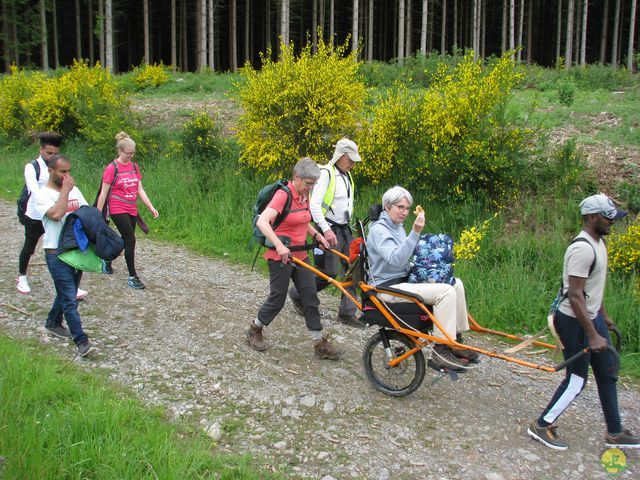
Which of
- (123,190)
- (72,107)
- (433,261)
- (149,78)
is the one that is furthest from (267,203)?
(149,78)

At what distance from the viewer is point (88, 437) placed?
12.3 feet

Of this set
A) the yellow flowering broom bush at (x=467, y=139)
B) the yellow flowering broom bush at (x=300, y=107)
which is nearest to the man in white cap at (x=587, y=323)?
the yellow flowering broom bush at (x=467, y=139)

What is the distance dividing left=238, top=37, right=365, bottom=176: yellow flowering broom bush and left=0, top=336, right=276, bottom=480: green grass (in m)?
6.83

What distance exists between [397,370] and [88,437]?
259cm

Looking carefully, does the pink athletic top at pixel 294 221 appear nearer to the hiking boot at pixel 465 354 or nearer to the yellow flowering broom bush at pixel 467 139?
the hiking boot at pixel 465 354

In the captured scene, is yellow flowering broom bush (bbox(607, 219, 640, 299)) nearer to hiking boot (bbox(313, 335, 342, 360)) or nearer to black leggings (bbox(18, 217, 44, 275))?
hiking boot (bbox(313, 335, 342, 360))

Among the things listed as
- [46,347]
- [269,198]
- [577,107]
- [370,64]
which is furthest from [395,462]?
[370,64]

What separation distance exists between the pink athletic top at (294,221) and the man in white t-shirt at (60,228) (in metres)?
1.86

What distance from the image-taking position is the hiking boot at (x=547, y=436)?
4.19 meters

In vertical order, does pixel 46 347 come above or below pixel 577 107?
below

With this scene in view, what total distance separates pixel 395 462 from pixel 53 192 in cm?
388

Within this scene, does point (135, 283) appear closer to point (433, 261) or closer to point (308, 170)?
point (308, 170)

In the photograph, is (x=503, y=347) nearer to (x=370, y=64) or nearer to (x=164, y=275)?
(x=164, y=275)

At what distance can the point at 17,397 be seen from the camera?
4.11 meters
